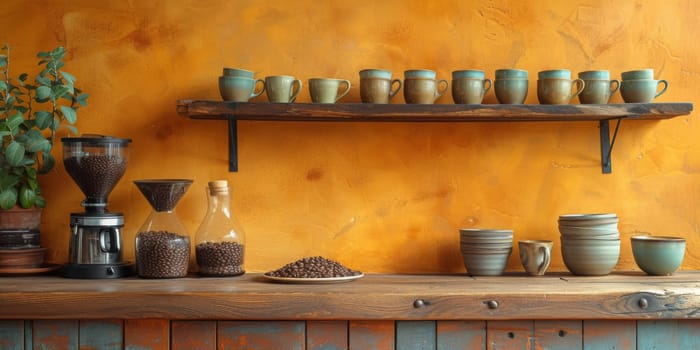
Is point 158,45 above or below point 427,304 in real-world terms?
above

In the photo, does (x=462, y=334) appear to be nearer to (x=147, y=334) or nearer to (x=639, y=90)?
(x=147, y=334)

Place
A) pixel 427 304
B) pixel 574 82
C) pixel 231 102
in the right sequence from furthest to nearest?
pixel 574 82, pixel 231 102, pixel 427 304

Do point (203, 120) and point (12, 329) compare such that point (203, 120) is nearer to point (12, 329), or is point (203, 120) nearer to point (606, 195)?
point (12, 329)

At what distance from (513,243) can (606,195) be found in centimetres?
36

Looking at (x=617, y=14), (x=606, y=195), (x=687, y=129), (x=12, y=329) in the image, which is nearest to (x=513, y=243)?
(x=606, y=195)

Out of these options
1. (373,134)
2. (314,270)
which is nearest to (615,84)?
(373,134)

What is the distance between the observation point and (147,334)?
1.89m

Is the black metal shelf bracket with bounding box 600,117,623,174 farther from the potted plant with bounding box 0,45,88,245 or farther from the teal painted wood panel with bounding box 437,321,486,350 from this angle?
the potted plant with bounding box 0,45,88,245

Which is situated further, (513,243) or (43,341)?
(513,243)

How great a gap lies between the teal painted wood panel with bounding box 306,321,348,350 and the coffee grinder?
0.66 metres

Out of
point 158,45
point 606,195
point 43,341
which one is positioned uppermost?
point 158,45

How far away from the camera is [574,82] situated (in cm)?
228

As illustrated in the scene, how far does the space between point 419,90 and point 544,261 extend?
664mm

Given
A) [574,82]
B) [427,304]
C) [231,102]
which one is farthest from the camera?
[574,82]
